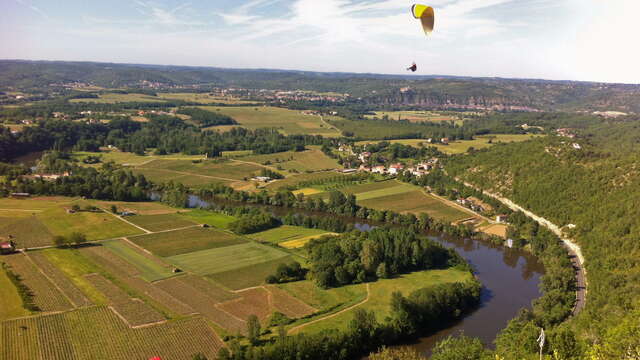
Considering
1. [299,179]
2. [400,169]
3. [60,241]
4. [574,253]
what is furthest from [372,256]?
[400,169]

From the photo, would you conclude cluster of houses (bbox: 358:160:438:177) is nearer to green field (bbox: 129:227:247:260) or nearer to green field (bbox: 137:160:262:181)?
green field (bbox: 137:160:262:181)

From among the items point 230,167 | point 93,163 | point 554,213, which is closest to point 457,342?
point 554,213

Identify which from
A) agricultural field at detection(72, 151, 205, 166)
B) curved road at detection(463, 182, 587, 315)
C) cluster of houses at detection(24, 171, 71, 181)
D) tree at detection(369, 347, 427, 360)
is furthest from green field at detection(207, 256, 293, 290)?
agricultural field at detection(72, 151, 205, 166)

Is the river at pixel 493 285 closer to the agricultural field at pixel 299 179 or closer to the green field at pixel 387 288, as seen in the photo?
the green field at pixel 387 288

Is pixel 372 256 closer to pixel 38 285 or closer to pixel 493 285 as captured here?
pixel 493 285

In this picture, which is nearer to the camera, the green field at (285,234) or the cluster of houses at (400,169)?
the green field at (285,234)

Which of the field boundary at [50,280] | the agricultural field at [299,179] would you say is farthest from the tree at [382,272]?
the agricultural field at [299,179]
